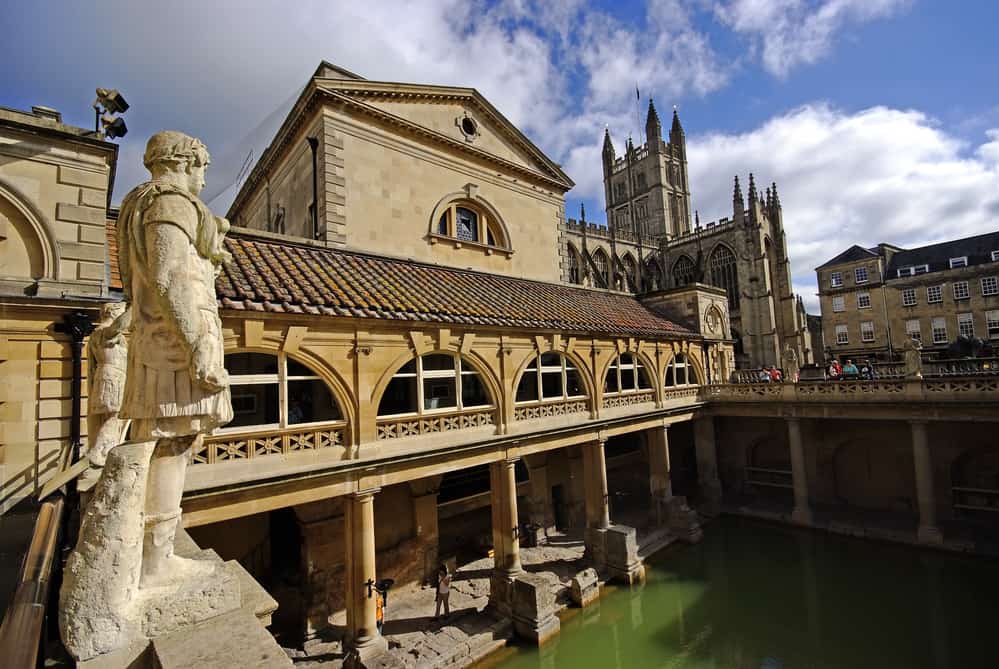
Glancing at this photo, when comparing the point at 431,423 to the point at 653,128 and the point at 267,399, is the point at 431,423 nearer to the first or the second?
the point at 267,399

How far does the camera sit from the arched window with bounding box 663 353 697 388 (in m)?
20.5

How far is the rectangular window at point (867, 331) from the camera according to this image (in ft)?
135

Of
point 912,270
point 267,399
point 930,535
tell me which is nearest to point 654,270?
point 912,270

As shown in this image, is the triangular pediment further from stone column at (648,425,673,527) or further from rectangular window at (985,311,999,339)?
rectangular window at (985,311,999,339)

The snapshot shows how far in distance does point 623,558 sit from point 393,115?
666 inches

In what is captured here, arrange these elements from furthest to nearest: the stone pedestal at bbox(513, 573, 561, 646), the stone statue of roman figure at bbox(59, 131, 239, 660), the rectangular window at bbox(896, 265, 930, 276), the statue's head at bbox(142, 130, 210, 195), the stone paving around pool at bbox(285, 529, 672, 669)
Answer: the rectangular window at bbox(896, 265, 930, 276), the stone pedestal at bbox(513, 573, 561, 646), the stone paving around pool at bbox(285, 529, 672, 669), the statue's head at bbox(142, 130, 210, 195), the stone statue of roman figure at bbox(59, 131, 239, 660)

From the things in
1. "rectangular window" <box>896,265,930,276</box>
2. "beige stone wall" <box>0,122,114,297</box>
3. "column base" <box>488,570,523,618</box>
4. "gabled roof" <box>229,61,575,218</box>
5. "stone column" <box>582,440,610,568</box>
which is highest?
"gabled roof" <box>229,61,575,218</box>

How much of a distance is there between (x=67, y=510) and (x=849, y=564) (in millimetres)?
20336

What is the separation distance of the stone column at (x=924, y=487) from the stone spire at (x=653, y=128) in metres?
63.5

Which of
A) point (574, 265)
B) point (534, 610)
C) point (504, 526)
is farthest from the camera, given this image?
point (574, 265)

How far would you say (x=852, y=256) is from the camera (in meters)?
43.0

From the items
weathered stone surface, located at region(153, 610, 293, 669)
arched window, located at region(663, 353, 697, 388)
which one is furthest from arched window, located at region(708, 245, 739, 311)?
weathered stone surface, located at region(153, 610, 293, 669)

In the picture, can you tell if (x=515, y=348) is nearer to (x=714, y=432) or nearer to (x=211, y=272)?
(x=211, y=272)

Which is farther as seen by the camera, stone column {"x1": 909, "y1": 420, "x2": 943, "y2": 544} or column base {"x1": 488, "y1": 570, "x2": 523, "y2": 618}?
stone column {"x1": 909, "y1": 420, "x2": 943, "y2": 544}
